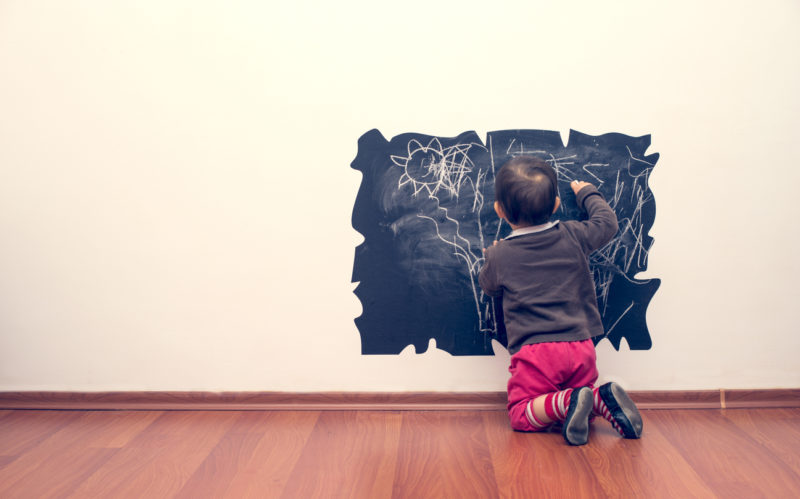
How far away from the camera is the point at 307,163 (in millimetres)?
1750

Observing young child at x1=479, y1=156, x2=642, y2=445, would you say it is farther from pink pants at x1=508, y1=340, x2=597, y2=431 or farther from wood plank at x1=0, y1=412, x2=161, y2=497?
wood plank at x1=0, y1=412, x2=161, y2=497

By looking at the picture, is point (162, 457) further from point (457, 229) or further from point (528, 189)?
point (528, 189)

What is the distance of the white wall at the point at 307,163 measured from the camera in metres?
1.68

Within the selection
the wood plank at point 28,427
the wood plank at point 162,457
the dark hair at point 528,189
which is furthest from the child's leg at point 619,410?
the wood plank at point 28,427

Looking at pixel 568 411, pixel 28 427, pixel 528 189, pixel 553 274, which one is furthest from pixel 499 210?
pixel 28 427

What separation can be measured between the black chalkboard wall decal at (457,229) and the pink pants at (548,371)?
6.3 inches

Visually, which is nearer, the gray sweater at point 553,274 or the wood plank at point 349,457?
the wood plank at point 349,457

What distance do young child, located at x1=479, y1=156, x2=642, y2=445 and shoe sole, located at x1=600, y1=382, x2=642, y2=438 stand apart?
2 centimetres

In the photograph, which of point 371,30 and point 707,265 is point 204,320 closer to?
point 371,30

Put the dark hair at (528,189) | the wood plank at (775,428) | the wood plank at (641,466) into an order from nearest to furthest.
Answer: the wood plank at (641,466), the wood plank at (775,428), the dark hair at (528,189)

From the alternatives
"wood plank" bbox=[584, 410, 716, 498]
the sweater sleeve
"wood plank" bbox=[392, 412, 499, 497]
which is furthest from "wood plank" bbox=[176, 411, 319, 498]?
the sweater sleeve

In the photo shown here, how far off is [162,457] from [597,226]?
4.29 ft

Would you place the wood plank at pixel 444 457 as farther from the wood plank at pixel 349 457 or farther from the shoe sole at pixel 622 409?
the shoe sole at pixel 622 409

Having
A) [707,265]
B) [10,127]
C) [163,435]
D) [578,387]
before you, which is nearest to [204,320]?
[163,435]
